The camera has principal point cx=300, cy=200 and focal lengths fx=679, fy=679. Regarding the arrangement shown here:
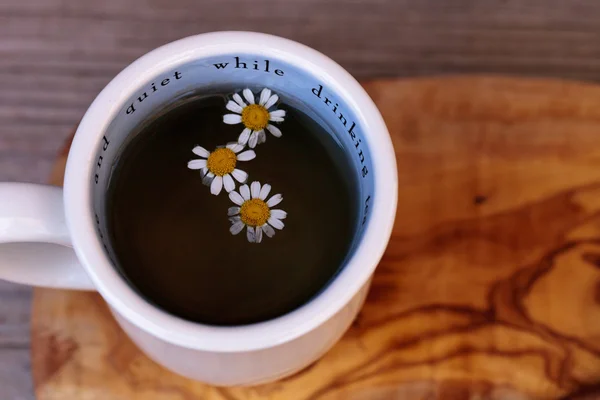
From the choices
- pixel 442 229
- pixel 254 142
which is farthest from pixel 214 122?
pixel 442 229

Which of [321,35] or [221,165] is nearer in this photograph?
[221,165]

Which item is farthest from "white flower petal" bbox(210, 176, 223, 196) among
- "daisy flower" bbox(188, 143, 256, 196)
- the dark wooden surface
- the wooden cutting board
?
the dark wooden surface

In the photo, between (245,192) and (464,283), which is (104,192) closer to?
(245,192)

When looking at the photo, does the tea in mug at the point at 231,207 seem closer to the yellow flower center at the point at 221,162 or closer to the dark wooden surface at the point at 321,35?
the yellow flower center at the point at 221,162

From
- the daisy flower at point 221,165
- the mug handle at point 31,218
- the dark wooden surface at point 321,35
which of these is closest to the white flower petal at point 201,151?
the daisy flower at point 221,165

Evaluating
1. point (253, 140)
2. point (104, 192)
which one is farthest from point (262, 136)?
point (104, 192)

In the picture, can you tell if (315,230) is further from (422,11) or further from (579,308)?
(422,11)

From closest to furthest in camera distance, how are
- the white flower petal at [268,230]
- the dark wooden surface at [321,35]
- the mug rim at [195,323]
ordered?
the mug rim at [195,323] → the white flower petal at [268,230] → the dark wooden surface at [321,35]

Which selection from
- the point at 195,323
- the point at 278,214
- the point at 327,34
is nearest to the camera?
the point at 195,323
